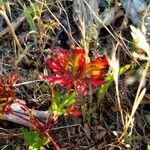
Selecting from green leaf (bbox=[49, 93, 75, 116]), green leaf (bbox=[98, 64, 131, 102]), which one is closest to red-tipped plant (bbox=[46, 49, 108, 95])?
green leaf (bbox=[49, 93, 75, 116])

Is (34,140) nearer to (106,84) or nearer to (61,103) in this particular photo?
(61,103)

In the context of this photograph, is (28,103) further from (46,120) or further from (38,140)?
(38,140)

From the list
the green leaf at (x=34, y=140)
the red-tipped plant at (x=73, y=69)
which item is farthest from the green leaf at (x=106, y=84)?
the green leaf at (x=34, y=140)

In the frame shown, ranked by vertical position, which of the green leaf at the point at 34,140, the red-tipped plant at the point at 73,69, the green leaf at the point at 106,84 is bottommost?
the green leaf at the point at 34,140

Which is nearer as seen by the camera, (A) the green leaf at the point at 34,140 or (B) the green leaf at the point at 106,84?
(A) the green leaf at the point at 34,140

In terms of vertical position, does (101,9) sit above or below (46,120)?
above

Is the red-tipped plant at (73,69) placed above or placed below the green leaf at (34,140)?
above

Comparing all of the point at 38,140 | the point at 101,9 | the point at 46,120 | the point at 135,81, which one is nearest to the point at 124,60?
the point at 135,81

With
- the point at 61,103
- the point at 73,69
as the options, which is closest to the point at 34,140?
the point at 61,103

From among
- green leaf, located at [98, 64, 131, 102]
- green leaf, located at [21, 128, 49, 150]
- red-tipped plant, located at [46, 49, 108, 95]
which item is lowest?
green leaf, located at [21, 128, 49, 150]

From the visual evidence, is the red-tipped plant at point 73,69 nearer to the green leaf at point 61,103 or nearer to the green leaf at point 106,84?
the green leaf at point 61,103

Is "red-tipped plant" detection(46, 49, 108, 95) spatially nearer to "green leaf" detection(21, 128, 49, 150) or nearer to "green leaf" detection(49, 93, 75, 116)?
"green leaf" detection(49, 93, 75, 116)
